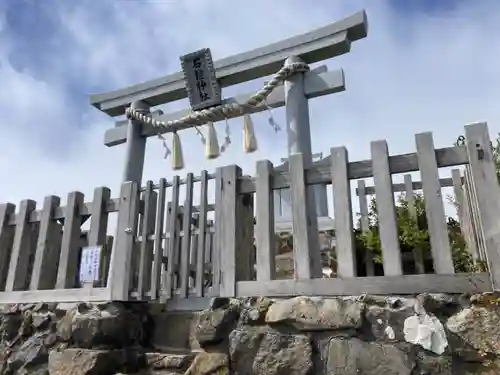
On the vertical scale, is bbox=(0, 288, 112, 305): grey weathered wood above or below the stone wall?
above

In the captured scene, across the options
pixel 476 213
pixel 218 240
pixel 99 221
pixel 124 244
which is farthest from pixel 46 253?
pixel 476 213

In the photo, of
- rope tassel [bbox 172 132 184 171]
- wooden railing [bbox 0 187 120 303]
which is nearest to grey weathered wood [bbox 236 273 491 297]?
wooden railing [bbox 0 187 120 303]

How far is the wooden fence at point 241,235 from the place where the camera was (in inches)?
79.7

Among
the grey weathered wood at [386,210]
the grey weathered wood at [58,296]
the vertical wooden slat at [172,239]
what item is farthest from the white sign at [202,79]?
the grey weathered wood at [386,210]

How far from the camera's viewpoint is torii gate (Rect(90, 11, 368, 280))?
13.0ft

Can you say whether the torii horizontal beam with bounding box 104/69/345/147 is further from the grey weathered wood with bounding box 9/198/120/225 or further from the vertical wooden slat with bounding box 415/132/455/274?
the vertical wooden slat with bounding box 415/132/455/274

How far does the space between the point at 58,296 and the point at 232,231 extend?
4.90ft

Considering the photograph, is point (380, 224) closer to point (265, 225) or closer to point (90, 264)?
point (265, 225)

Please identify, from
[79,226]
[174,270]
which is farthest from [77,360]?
[79,226]

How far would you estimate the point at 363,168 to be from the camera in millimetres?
2268

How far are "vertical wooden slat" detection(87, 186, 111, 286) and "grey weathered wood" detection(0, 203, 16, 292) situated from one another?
0.96 m

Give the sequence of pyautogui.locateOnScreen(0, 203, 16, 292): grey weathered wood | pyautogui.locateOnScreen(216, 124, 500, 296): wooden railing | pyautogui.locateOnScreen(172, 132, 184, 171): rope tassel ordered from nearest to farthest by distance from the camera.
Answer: pyautogui.locateOnScreen(216, 124, 500, 296): wooden railing
pyautogui.locateOnScreen(0, 203, 16, 292): grey weathered wood
pyautogui.locateOnScreen(172, 132, 184, 171): rope tassel

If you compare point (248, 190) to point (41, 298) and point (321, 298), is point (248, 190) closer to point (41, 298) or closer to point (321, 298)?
point (321, 298)

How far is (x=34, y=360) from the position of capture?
2.70 m
